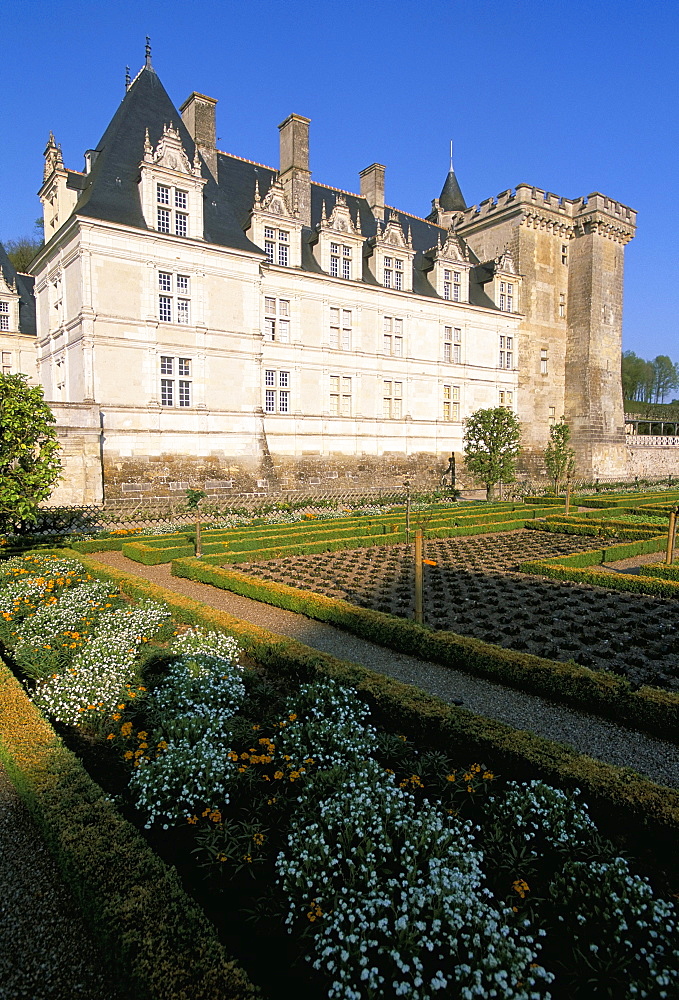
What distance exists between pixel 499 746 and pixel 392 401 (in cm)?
2674

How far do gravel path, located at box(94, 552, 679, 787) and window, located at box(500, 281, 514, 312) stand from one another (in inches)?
1179

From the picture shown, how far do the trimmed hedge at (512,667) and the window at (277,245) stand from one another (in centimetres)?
2048

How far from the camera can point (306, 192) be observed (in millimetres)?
28547

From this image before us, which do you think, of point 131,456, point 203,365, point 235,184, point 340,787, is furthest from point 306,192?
point 340,787

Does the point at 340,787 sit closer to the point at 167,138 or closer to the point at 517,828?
the point at 517,828

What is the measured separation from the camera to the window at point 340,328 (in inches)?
1110

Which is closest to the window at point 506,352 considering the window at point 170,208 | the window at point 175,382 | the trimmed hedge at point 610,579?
the window at point 175,382

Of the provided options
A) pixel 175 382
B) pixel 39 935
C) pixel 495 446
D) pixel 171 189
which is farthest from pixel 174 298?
pixel 39 935

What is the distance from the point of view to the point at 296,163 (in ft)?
92.0

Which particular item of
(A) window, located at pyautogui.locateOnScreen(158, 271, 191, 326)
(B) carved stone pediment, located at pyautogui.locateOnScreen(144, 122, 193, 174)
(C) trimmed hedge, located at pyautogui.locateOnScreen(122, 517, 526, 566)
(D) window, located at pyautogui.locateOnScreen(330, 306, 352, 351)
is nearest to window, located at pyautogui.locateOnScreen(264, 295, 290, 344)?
(D) window, located at pyautogui.locateOnScreen(330, 306, 352, 351)

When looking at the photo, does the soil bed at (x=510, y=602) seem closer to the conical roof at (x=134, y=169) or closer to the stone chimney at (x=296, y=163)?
the conical roof at (x=134, y=169)

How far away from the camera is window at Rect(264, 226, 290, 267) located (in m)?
26.1

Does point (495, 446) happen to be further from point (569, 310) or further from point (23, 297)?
point (23, 297)

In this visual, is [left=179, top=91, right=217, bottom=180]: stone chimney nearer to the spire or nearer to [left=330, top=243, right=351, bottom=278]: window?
[left=330, top=243, right=351, bottom=278]: window
